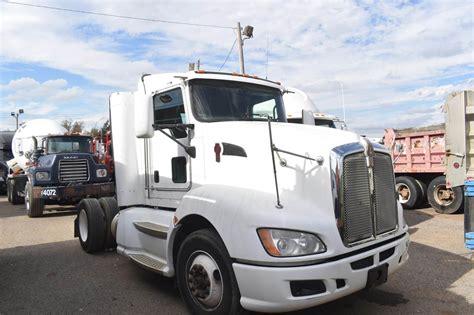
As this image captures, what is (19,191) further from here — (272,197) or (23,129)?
(272,197)

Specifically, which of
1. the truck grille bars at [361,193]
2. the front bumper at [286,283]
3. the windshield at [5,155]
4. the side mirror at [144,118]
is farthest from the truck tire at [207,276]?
the windshield at [5,155]

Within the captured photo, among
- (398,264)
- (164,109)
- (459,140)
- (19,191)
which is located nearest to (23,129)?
(19,191)

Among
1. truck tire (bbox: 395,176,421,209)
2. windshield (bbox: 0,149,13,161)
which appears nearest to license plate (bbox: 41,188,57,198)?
truck tire (bbox: 395,176,421,209)

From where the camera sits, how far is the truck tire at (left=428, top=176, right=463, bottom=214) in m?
10.6

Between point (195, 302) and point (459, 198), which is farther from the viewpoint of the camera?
point (459, 198)

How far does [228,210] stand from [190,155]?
3.90ft

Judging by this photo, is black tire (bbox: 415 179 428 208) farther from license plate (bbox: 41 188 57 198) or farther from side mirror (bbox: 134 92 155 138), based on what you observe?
license plate (bbox: 41 188 57 198)

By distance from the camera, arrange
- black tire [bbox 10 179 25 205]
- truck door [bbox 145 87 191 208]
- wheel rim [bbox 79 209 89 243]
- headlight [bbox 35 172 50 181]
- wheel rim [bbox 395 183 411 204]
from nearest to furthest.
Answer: truck door [bbox 145 87 191 208]
wheel rim [bbox 79 209 89 243]
wheel rim [bbox 395 183 411 204]
headlight [bbox 35 172 50 181]
black tire [bbox 10 179 25 205]

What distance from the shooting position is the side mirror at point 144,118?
462 cm

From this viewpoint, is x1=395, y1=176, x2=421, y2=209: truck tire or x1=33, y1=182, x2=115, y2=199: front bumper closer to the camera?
x1=395, y1=176, x2=421, y2=209: truck tire

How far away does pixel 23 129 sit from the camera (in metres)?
18.0

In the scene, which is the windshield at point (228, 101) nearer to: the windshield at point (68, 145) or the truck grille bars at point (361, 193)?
the truck grille bars at point (361, 193)

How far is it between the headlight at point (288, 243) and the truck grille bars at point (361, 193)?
310 millimetres

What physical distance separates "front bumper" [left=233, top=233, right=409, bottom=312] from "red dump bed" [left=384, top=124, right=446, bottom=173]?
792 cm
